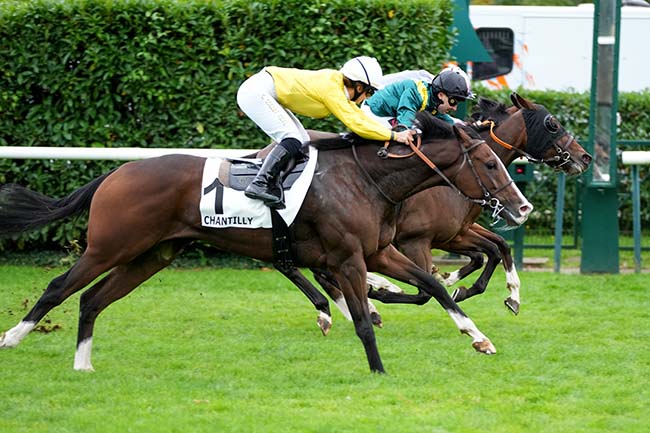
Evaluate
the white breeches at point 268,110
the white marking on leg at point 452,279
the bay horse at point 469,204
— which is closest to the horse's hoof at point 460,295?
the bay horse at point 469,204

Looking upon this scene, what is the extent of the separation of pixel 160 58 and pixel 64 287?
4.61 m

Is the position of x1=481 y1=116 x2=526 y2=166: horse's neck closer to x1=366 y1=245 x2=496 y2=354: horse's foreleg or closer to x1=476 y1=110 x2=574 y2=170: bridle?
x1=476 y1=110 x2=574 y2=170: bridle

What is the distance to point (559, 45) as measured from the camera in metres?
15.0

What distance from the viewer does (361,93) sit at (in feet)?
22.4

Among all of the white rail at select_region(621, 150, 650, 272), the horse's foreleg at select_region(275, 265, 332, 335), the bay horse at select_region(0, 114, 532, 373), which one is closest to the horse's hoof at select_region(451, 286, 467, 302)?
the horse's foreleg at select_region(275, 265, 332, 335)

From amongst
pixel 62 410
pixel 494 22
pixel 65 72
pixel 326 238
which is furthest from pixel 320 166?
pixel 494 22

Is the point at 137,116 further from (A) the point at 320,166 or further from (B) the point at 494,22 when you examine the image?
(B) the point at 494,22

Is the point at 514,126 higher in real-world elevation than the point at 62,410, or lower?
higher

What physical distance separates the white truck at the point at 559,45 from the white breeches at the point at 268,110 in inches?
329

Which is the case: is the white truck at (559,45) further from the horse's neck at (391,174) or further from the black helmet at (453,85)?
the horse's neck at (391,174)

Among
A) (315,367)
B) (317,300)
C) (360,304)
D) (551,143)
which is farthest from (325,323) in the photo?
(551,143)

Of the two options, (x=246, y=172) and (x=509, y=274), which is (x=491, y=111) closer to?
(x=509, y=274)

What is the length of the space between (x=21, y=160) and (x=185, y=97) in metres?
1.76

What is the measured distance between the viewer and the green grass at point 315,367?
5.50 meters
